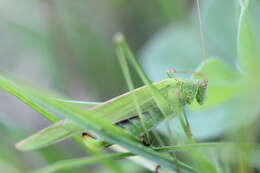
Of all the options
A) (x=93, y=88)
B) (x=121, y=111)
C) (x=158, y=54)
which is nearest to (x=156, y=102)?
(x=121, y=111)

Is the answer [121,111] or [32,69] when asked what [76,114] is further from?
[32,69]

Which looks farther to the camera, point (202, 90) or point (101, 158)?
point (202, 90)

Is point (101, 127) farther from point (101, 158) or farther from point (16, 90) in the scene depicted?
point (16, 90)

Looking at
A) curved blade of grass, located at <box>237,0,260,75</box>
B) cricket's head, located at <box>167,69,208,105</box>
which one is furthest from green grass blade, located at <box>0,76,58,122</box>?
curved blade of grass, located at <box>237,0,260,75</box>

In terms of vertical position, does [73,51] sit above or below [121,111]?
above

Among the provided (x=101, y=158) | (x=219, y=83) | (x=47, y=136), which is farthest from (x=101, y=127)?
(x=219, y=83)
